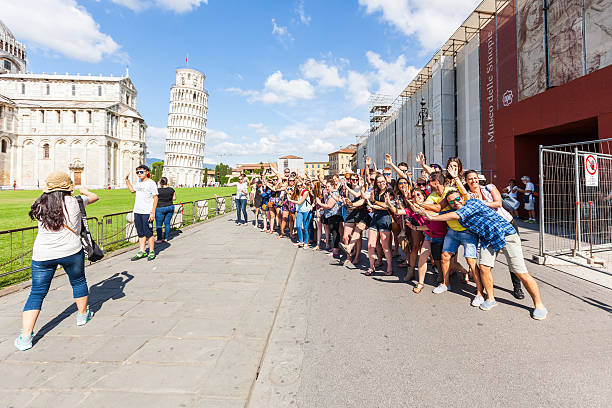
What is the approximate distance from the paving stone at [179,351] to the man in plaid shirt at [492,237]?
10.5ft

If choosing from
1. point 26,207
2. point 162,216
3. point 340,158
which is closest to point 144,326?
point 162,216

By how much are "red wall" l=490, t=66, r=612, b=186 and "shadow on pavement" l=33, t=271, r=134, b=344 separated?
508 inches

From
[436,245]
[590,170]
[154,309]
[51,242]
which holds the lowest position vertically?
[154,309]

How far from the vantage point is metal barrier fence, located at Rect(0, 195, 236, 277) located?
6.19m

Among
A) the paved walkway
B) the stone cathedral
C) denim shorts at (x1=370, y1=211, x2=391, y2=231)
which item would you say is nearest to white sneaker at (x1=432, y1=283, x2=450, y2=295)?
the paved walkway

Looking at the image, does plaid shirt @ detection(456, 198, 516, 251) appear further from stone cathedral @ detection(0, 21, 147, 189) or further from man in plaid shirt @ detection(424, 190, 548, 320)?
stone cathedral @ detection(0, 21, 147, 189)

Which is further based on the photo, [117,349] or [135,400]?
[117,349]

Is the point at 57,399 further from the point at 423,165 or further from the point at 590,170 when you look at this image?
the point at 590,170

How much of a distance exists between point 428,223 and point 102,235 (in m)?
7.45

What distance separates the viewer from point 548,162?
7320mm

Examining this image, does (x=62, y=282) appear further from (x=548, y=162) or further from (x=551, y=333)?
(x=548, y=162)

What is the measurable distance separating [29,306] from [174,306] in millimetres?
1532

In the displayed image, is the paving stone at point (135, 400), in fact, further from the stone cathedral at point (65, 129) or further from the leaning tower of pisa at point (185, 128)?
the leaning tower of pisa at point (185, 128)

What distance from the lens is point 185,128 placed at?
109m
